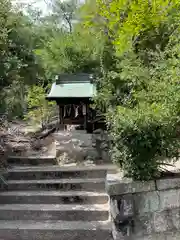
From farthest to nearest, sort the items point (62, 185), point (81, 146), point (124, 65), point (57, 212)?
1. point (81, 146)
2. point (124, 65)
3. point (62, 185)
4. point (57, 212)

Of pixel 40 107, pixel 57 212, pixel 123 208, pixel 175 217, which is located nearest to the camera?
pixel 123 208

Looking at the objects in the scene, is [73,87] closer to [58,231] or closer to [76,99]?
[76,99]

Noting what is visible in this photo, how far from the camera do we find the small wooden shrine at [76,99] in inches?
257

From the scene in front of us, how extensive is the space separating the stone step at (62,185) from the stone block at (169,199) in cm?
174

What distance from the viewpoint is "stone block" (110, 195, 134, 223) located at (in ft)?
11.8

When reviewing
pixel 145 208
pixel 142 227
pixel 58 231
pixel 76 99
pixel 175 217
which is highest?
pixel 76 99

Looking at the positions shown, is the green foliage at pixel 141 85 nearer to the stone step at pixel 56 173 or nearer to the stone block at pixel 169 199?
the stone block at pixel 169 199

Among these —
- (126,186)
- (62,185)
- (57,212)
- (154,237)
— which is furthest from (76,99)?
(154,237)

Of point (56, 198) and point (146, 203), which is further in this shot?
point (56, 198)

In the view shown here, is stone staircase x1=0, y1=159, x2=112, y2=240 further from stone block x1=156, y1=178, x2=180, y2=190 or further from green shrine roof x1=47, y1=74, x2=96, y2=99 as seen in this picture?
green shrine roof x1=47, y1=74, x2=96, y2=99

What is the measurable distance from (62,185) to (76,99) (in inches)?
83.0

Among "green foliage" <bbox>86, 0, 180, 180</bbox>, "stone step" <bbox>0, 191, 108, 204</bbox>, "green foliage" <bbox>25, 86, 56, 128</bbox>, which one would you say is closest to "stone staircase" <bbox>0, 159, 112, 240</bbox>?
"stone step" <bbox>0, 191, 108, 204</bbox>

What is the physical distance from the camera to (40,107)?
29.9ft

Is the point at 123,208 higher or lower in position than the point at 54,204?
higher
